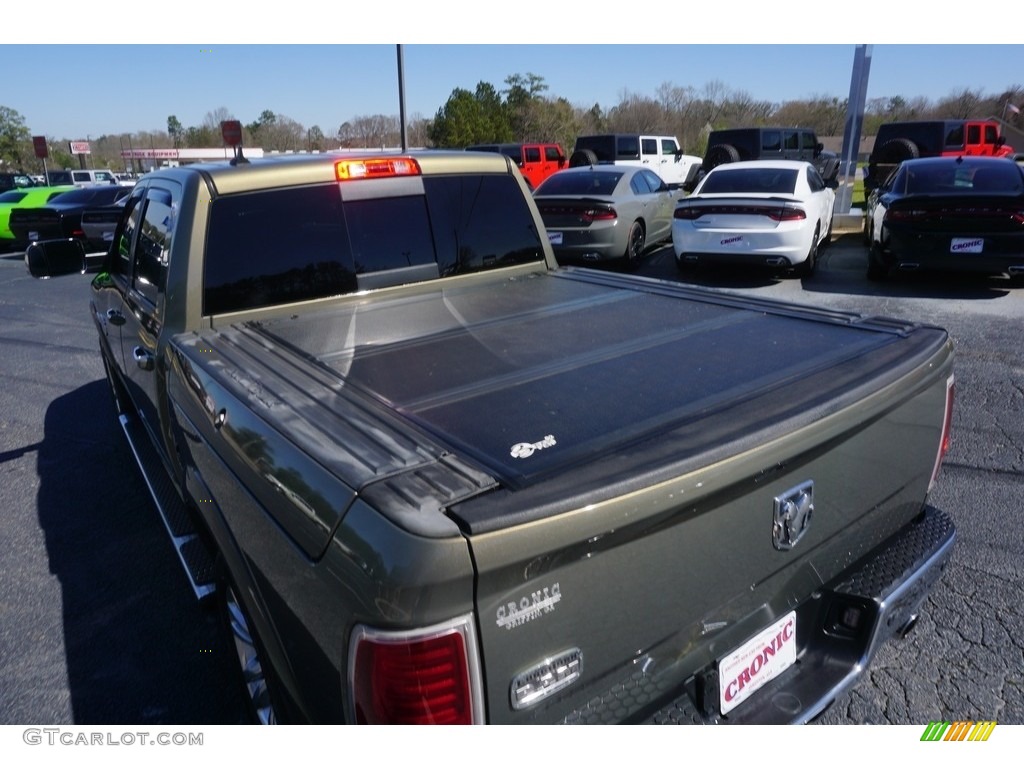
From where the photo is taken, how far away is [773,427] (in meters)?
1.71

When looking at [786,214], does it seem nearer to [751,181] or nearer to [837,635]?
[751,181]

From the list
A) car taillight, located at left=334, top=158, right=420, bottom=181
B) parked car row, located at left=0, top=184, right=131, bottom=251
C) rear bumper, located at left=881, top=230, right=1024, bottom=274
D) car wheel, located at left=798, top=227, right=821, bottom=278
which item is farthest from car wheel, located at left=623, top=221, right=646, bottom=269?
car taillight, located at left=334, top=158, right=420, bottom=181

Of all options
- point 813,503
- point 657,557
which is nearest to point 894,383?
point 813,503

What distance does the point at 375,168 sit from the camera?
331 cm

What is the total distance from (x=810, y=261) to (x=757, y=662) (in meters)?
8.89

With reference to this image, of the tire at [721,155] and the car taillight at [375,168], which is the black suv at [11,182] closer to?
the tire at [721,155]

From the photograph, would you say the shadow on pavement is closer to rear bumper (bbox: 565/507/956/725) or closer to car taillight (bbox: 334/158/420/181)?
rear bumper (bbox: 565/507/956/725)

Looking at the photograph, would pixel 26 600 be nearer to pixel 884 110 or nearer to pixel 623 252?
pixel 623 252

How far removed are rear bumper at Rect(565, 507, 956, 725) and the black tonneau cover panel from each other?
0.59 m

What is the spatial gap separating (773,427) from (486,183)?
243 cm

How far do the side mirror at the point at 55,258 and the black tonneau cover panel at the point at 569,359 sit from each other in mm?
2169

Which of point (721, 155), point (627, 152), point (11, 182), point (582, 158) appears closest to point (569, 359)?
point (721, 155)

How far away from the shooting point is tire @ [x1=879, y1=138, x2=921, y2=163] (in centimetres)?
1902

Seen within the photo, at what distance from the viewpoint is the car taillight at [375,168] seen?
10.6 feet
